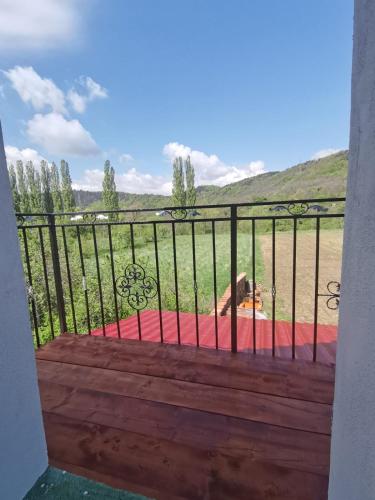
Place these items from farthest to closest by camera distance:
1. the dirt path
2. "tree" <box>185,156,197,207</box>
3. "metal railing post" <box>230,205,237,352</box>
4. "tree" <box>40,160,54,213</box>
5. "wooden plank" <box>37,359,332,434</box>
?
"tree" <box>185,156,197,207</box>
"tree" <box>40,160,54,213</box>
the dirt path
"metal railing post" <box>230,205,237,352</box>
"wooden plank" <box>37,359,332,434</box>

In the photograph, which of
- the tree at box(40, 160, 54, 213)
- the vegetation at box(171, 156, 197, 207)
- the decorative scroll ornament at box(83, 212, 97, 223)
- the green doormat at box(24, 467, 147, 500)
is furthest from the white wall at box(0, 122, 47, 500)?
the tree at box(40, 160, 54, 213)

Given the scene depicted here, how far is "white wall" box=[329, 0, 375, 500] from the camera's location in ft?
1.67

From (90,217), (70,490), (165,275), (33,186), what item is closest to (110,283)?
(165,275)

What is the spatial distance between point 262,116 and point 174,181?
966 centimetres

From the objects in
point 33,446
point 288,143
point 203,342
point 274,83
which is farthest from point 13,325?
point 288,143

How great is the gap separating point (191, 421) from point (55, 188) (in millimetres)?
26864

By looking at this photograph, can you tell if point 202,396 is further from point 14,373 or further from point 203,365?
point 14,373

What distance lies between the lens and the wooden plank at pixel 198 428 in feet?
3.62

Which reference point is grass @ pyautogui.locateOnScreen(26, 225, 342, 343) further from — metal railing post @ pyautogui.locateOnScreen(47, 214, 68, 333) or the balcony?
metal railing post @ pyautogui.locateOnScreen(47, 214, 68, 333)

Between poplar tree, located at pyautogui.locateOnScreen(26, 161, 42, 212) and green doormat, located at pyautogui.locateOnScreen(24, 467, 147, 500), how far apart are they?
2545cm

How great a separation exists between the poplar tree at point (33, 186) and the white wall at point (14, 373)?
83.3 ft

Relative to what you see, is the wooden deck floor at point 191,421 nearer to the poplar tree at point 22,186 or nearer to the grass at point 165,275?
the grass at point 165,275

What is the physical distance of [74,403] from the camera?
1463 mm

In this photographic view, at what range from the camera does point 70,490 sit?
101 centimetres
